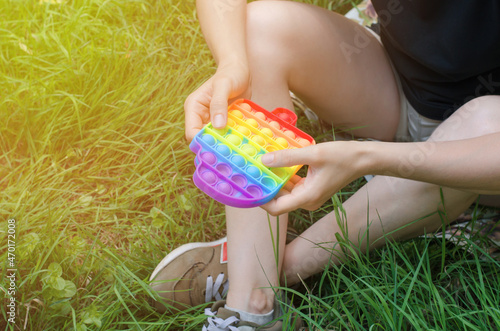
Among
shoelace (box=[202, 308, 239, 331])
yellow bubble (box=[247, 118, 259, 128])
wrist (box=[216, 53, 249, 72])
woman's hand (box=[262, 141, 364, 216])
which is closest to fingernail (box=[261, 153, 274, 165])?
woman's hand (box=[262, 141, 364, 216])

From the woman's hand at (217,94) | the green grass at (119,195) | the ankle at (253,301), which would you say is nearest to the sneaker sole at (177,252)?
the green grass at (119,195)

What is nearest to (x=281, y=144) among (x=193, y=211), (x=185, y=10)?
(x=193, y=211)

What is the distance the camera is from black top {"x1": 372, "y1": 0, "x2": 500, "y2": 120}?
87 cm

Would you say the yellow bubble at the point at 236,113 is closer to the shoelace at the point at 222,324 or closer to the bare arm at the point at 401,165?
the bare arm at the point at 401,165

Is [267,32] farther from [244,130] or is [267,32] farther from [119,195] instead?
[119,195]

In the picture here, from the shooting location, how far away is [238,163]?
0.72 m

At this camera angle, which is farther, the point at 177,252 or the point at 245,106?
the point at 177,252

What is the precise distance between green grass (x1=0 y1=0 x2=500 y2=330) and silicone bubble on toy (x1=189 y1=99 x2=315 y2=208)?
0.25m

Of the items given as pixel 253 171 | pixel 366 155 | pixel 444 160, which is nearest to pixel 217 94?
pixel 253 171

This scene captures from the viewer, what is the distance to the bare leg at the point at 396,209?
0.83m

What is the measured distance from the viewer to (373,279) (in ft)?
2.89

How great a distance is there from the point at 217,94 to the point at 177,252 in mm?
367

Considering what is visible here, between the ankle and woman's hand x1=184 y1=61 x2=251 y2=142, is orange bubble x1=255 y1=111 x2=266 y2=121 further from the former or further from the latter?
the ankle

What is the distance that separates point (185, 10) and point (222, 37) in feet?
2.07
